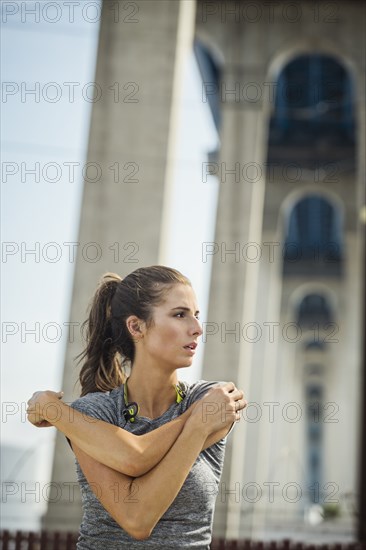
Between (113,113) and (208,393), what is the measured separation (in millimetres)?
9127

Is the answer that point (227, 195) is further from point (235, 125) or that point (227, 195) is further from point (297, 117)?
point (297, 117)

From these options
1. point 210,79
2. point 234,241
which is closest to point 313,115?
point 210,79

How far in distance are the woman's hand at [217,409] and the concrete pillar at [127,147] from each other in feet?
27.5

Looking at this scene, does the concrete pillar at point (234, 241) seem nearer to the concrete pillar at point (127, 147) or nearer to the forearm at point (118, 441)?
the concrete pillar at point (127, 147)

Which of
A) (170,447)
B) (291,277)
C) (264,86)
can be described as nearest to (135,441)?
(170,447)

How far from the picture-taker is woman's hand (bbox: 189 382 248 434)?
93.1 inches

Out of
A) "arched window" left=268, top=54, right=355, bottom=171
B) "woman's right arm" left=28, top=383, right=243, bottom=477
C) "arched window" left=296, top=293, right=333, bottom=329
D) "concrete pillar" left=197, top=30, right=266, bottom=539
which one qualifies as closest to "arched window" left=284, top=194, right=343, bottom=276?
"arched window" left=268, top=54, right=355, bottom=171

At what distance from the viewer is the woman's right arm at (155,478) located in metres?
2.26

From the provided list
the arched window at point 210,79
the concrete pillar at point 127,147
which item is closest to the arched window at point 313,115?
the arched window at point 210,79

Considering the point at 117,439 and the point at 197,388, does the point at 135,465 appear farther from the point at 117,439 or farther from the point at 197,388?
the point at 197,388

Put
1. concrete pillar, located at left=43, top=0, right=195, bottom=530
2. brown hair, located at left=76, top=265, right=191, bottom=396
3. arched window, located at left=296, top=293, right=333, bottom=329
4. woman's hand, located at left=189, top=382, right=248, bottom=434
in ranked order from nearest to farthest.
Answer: woman's hand, located at left=189, top=382, right=248, bottom=434 < brown hair, located at left=76, top=265, right=191, bottom=396 < concrete pillar, located at left=43, top=0, right=195, bottom=530 < arched window, located at left=296, top=293, right=333, bottom=329

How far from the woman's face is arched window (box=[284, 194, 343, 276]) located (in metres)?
36.5

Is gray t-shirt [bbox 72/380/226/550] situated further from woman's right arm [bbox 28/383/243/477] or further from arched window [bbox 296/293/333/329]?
arched window [bbox 296/293/333/329]

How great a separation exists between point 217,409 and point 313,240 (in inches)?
1643
